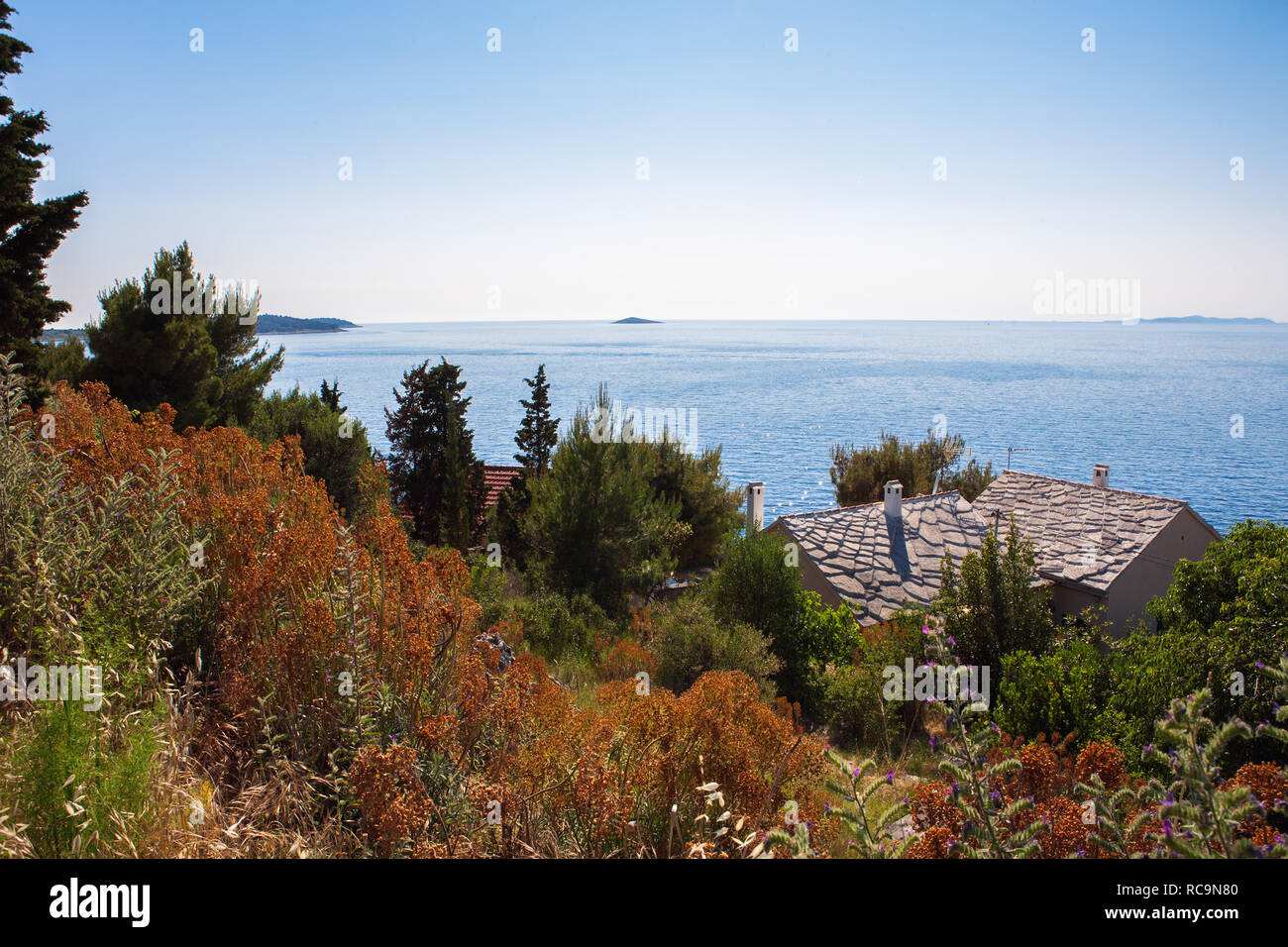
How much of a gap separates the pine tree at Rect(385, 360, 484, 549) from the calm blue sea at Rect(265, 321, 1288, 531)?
83.5 ft

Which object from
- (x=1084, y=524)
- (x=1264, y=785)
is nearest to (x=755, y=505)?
(x=1084, y=524)

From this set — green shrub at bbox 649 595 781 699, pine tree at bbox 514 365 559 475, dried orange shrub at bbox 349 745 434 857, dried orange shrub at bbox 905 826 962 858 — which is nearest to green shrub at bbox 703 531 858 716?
green shrub at bbox 649 595 781 699

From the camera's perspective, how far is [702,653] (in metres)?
10.4

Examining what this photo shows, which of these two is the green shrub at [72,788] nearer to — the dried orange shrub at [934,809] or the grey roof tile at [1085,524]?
the dried orange shrub at [934,809]

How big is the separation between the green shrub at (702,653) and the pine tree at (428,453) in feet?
51.2

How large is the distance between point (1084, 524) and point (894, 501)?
481cm

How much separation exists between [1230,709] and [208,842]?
23.6 ft

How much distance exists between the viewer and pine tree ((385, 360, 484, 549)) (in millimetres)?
25500

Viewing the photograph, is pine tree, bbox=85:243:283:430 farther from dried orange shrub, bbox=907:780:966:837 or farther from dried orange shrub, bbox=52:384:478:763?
dried orange shrub, bbox=907:780:966:837

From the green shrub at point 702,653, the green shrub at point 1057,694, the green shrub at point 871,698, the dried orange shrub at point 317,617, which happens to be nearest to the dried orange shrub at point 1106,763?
the dried orange shrub at point 317,617

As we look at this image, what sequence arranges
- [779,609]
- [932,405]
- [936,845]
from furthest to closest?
[932,405], [779,609], [936,845]

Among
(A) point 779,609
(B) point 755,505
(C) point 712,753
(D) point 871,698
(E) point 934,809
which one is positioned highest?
(E) point 934,809

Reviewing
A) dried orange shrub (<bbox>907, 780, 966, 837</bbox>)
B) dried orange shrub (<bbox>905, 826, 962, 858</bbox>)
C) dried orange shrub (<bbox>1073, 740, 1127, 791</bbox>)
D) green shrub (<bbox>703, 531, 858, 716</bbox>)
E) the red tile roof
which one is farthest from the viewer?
the red tile roof

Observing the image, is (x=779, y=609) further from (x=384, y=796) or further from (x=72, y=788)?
(x=72, y=788)
